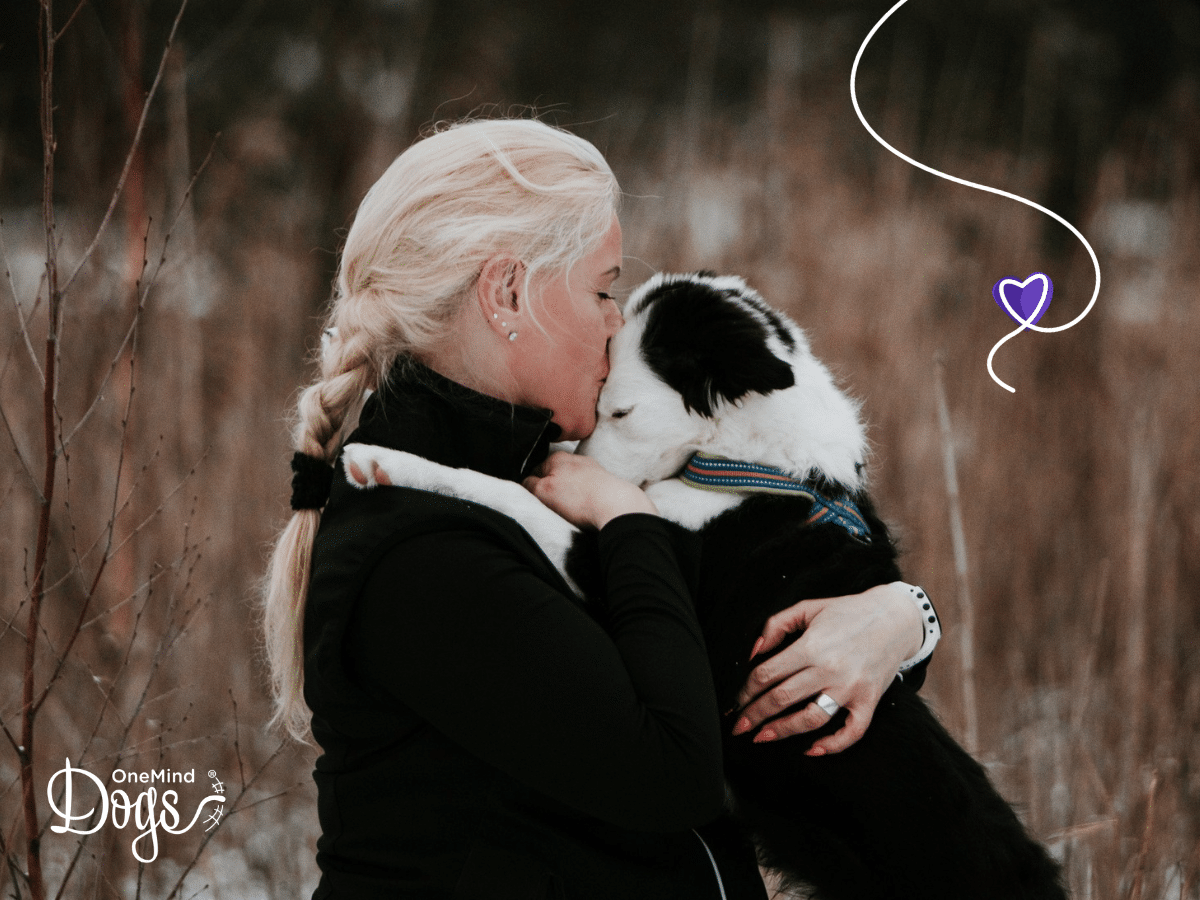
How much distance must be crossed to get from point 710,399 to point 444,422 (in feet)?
1.81

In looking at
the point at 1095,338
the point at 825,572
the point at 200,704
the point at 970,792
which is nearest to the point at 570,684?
the point at 825,572

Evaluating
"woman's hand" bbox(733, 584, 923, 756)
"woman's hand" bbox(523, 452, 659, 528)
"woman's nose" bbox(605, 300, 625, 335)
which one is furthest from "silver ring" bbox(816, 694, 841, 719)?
"woman's nose" bbox(605, 300, 625, 335)

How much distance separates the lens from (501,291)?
125 cm

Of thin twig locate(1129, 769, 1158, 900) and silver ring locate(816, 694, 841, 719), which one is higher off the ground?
silver ring locate(816, 694, 841, 719)

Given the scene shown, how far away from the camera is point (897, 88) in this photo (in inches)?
151

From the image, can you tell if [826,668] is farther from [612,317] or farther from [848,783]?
[612,317]

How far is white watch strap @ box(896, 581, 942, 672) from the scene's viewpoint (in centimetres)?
139

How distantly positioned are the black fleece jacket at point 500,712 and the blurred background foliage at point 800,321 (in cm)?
123

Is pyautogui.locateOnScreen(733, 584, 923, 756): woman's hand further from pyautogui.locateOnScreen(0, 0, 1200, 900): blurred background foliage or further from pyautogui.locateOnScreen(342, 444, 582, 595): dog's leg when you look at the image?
pyautogui.locateOnScreen(0, 0, 1200, 900): blurred background foliage

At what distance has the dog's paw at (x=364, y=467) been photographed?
1177 mm

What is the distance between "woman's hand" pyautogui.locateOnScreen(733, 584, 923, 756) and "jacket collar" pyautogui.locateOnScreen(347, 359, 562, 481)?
0.44m

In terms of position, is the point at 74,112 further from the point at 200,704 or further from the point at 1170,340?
the point at 1170,340

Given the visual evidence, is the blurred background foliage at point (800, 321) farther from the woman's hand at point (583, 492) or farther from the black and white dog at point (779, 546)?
the woman's hand at point (583, 492)

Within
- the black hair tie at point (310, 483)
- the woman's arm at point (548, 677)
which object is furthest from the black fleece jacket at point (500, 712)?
the black hair tie at point (310, 483)
